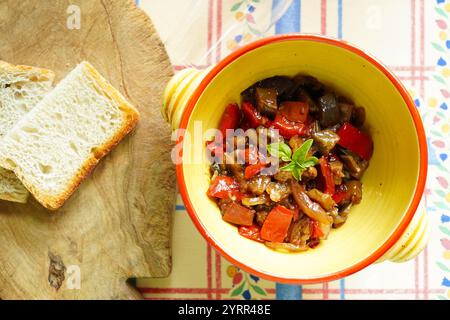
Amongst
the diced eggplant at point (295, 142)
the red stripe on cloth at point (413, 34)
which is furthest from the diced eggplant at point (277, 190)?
the red stripe on cloth at point (413, 34)

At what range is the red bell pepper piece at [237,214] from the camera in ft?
6.16

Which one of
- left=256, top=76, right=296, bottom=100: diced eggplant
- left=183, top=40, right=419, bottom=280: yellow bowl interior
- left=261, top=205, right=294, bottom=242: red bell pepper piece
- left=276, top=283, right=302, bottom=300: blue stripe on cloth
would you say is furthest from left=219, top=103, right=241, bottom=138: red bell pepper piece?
left=276, top=283, right=302, bottom=300: blue stripe on cloth

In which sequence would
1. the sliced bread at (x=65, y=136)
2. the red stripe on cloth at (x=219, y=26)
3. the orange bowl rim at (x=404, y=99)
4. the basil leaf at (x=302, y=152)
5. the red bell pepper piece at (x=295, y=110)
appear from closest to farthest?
1. the orange bowl rim at (x=404, y=99)
2. the basil leaf at (x=302, y=152)
3. the red bell pepper piece at (x=295, y=110)
4. the sliced bread at (x=65, y=136)
5. the red stripe on cloth at (x=219, y=26)

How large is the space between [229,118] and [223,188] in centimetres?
26

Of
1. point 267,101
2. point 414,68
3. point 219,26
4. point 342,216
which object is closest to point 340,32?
point 414,68

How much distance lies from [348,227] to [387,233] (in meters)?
0.17

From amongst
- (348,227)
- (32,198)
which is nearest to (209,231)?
(348,227)

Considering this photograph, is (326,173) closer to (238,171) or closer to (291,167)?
(291,167)

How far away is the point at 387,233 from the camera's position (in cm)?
176

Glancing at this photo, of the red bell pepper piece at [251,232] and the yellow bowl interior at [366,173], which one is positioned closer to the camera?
the yellow bowl interior at [366,173]

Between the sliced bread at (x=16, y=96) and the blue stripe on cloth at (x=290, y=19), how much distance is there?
988 millimetres

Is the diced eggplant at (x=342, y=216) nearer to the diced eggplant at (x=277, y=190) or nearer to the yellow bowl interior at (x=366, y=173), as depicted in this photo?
the yellow bowl interior at (x=366, y=173)

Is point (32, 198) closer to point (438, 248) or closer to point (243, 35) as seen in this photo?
point (243, 35)

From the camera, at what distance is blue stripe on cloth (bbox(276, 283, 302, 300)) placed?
2.31 m
